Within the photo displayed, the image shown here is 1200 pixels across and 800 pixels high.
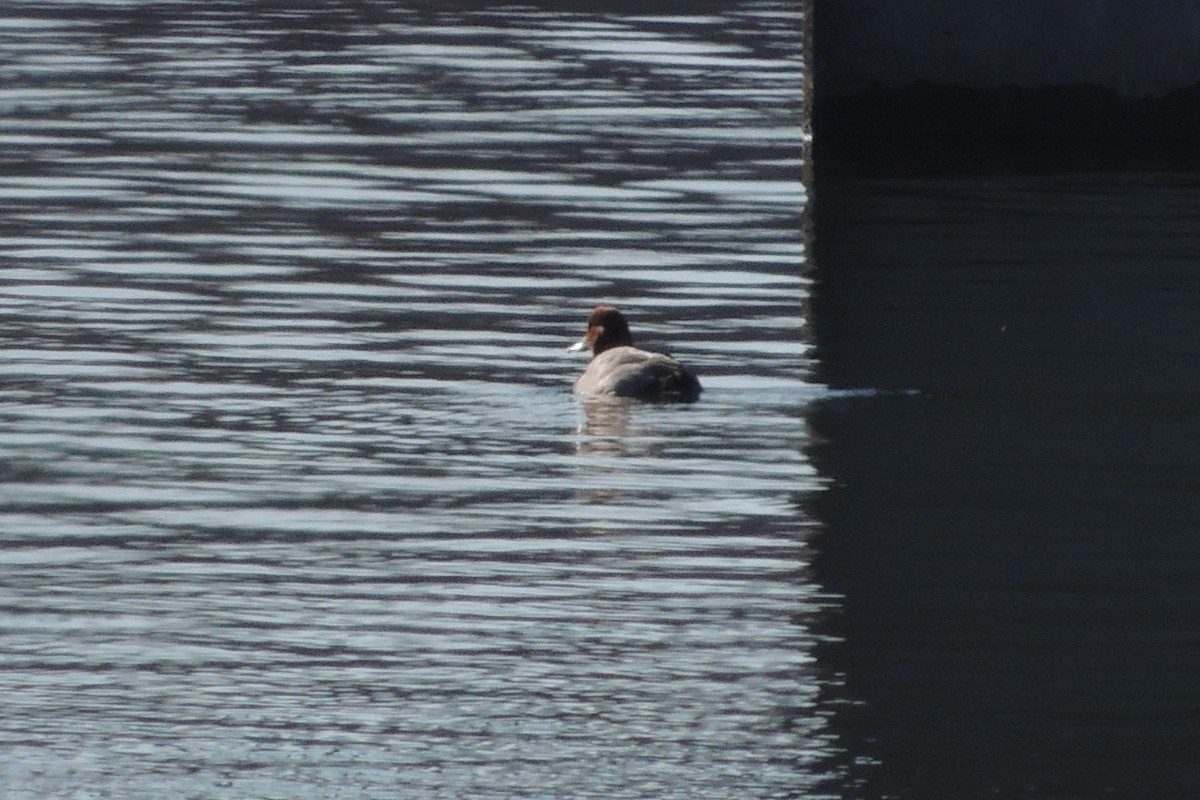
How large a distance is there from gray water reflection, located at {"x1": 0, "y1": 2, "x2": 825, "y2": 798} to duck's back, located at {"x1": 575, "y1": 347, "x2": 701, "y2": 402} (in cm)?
9

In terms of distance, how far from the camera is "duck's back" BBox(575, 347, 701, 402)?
Answer: 1298 cm

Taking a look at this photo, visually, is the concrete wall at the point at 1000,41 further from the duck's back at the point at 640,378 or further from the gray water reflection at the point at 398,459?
the duck's back at the point at 640,378

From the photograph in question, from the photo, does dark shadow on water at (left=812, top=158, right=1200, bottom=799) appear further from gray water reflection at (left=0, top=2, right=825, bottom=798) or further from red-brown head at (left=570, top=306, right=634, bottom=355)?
red-brown head at (left=570, top=306, right=634, bottom=355)

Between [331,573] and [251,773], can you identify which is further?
[331,573]

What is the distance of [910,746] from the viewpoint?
25.8 ft

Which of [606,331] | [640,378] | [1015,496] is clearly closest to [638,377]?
[640,378]

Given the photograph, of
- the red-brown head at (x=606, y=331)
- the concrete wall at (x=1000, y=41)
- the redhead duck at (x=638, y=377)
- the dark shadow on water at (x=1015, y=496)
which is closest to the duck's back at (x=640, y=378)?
the redhead duck at (x=638, y=377)

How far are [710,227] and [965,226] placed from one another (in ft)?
5.41

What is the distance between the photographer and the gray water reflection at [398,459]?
312 inches

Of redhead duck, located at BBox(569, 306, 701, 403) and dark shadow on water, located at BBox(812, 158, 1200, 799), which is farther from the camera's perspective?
redhead duck, located at BBox(569, 306, 701, 403)

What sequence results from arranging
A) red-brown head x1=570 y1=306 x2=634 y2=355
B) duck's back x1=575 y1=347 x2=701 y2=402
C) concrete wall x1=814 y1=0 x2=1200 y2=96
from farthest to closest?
concrete wall x1=814 y1=0 x2=1200 y2=96 → red-brown head x1=570 y1=306 x2=634 y2=355 → duck's back x1=575 y1=347 x2=701 y2=402

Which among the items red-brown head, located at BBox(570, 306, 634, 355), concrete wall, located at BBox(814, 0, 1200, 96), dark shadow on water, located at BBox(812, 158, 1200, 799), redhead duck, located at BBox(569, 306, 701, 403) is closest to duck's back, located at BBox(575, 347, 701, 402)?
redhead duck, located at BBox(569, 306, 701, 403)

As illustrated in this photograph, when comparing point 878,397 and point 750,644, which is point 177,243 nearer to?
point 878,397

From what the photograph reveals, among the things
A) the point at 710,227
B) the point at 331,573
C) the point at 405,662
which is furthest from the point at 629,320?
the point at 405,662
